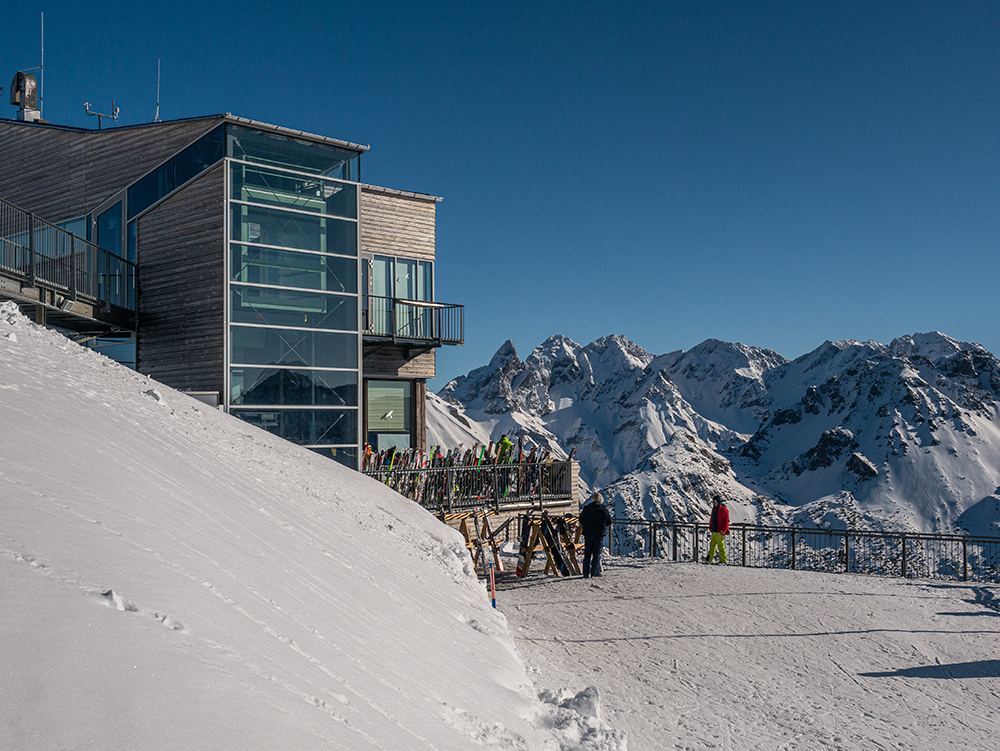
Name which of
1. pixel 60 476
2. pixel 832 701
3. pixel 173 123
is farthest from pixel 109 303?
pixel 832 701

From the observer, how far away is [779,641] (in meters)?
9.52

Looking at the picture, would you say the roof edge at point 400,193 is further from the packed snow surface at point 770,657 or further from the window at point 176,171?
the packed snow surface at point 770,657

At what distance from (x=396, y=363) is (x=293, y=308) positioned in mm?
4961

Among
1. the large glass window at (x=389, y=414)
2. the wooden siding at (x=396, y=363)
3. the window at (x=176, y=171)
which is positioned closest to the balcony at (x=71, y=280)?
the window at (x=176, y=171)

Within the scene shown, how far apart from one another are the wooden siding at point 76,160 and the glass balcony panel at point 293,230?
248 centimetres

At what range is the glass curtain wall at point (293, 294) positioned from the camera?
53.7 feet

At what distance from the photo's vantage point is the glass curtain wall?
16.4 m

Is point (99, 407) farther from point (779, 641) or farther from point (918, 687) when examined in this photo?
point (918, 687)

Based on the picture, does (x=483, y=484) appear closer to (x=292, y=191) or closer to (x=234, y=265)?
(x=234, y=265)

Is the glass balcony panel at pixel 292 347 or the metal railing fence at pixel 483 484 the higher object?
the glass balcony panel at pixel 292 347

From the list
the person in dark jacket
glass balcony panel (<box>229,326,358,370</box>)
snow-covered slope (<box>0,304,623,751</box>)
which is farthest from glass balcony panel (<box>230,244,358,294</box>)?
the person in dark jacket

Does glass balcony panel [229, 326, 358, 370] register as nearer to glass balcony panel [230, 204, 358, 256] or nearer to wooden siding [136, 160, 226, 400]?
wooden siding [136, 160, 226, 400]

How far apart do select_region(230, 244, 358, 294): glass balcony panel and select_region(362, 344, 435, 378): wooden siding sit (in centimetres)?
328

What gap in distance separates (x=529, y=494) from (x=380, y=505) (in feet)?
28.9
